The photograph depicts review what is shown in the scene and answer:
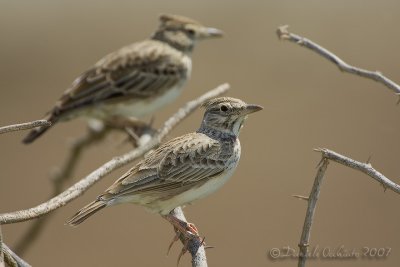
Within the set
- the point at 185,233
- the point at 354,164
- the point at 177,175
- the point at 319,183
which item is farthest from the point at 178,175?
the point at 354,164

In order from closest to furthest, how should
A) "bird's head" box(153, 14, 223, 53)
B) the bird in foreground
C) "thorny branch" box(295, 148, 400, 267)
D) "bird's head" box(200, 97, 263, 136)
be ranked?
"thorny branch" box(295, 148, 400, 267)
"bird's head" box(200, 97, 263, 136)
the bird in foreground
"bird's head" box(153, 14, 223, 53)

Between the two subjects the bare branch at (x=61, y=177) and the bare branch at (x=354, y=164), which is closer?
the bare branch at (x=354, y=164)

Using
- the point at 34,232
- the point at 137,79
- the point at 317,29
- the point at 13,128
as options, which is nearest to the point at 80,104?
the point at 137,79

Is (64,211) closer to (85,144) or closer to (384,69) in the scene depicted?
(85,144)

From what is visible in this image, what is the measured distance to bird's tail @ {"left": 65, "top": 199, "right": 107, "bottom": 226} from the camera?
5059 mm

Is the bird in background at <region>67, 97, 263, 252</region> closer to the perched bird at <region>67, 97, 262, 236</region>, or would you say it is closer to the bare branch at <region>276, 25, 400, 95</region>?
the perched bird at <region>67, 97, 262, 236</region>

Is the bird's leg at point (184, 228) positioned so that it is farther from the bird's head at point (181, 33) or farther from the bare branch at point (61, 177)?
the bird's head at point (181, 33)

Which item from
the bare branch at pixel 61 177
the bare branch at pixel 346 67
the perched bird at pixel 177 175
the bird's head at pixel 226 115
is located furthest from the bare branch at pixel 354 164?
the bare branch at pixel 61 177

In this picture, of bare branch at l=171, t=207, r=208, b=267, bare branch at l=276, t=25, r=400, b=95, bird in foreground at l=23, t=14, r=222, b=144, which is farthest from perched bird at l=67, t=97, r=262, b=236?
bird in foreground at l=23, t=14, r=222, b=144

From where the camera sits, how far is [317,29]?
20125 millimetres

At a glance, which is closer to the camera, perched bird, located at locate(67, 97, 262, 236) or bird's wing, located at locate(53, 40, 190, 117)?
perched bird, located at locate(67, 97, 262, 236)

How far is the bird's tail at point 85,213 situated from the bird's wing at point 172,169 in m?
0.09

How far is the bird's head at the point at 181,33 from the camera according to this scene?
1035cm

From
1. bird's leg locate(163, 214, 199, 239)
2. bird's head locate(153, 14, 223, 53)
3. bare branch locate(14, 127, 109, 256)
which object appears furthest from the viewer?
bird's head locate(153, 14, 223, 53)
